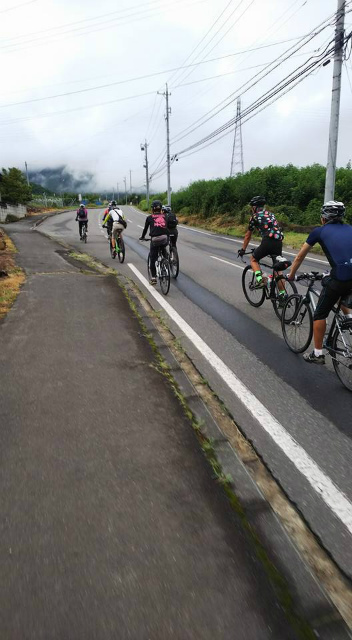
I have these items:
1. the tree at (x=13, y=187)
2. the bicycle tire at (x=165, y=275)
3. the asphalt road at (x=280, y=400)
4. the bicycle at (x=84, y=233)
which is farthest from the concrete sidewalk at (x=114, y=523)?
the tree at (x=13, y=187)

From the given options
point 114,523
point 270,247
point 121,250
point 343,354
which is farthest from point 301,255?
point 121,250

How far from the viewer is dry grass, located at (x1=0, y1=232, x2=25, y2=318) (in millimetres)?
7094

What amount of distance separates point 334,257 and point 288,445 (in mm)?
2018

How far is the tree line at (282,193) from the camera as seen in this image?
21656 mm

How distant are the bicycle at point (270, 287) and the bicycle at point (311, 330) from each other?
609 mm

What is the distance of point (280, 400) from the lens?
3883 mm

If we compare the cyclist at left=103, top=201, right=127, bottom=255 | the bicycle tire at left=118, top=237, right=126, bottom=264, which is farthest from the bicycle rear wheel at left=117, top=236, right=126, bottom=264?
the cyclist at left=103, top=201, right=127, bottom=255

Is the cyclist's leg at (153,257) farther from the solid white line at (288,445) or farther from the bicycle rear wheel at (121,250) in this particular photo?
the solid white line at (288,445)

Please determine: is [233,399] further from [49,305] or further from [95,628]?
[49,305]

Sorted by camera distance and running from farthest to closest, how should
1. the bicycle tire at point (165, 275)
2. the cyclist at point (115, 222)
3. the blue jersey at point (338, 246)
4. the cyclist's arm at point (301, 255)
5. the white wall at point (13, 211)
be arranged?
the white wall at point (13, 211) < the cyclist at point (115, 222) < the bicycle tire at point (165, 275) < the cyclist's arm at point (301, 255) < the blue jersey at point (338, 246)

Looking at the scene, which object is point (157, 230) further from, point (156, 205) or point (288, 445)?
point (288, 445)

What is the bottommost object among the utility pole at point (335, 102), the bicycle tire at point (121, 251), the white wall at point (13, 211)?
the bicycle tire at point (121, 251)

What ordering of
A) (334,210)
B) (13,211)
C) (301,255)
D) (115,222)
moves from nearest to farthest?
(334,210) → (301,255) → (115,222) → (13,211)

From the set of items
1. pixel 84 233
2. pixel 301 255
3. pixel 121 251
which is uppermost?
pixel 301 255
